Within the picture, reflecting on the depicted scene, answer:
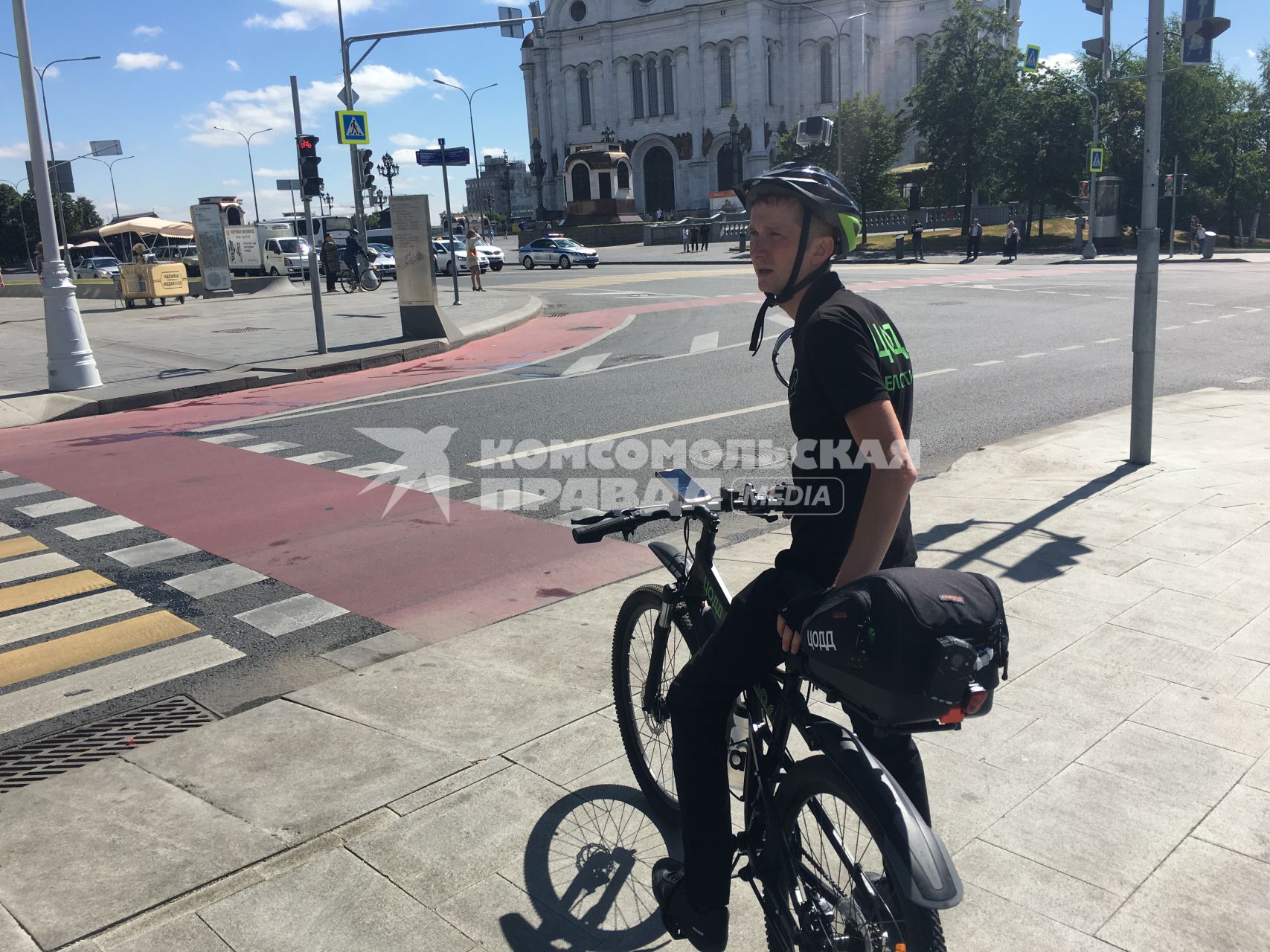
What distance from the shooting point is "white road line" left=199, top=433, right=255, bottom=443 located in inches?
423

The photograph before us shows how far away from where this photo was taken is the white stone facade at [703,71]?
286ft

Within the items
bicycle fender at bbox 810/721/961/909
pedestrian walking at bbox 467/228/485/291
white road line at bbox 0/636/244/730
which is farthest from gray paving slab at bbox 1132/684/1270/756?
pedestrian walking at bbox 467/228/485/291

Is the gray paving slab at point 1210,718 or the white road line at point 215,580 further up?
the white road line at point 215,580

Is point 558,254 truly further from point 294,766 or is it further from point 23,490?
point 294,766

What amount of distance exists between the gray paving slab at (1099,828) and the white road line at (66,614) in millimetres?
4843

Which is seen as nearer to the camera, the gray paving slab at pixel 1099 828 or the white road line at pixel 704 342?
the gray paving slab at pixel 1099 828

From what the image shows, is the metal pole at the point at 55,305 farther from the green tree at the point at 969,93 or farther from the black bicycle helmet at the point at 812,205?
the green tree at the point at 969,93

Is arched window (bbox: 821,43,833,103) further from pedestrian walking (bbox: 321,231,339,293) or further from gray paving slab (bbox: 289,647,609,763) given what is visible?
gray paving slab (bbox: 289,647,609,763)

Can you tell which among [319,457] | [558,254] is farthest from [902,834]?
[558,254]

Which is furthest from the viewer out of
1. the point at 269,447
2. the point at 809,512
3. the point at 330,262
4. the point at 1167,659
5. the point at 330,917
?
the point at 330,262

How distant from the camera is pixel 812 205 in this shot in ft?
8.02

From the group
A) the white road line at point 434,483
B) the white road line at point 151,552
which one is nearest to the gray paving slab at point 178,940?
the white road line at point 151,552

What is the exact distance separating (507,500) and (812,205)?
5.75 metres

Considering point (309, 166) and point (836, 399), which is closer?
point (836, 399)
